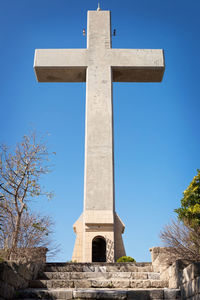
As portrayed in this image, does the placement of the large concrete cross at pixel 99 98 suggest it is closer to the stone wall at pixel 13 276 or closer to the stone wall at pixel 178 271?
the stone wall at pixel 178 271

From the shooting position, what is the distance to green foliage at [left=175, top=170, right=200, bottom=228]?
12.1m

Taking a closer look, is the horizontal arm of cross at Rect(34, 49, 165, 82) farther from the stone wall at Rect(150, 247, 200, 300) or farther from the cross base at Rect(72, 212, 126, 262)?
the stone wall at Rect(150, 247, 200, 300)

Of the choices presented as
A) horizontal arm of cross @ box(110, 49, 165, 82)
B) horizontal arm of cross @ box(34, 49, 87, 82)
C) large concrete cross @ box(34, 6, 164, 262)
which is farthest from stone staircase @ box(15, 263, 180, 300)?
horizontal arm of cross @ box(34, 49, 87, 82)

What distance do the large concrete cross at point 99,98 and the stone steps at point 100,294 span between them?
6.77 metres

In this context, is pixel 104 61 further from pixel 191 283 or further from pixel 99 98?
pixel 191 283

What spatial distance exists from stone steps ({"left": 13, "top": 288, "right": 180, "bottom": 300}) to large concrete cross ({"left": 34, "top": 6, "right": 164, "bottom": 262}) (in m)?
6.77

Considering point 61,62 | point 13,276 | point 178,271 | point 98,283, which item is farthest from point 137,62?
point 13,276

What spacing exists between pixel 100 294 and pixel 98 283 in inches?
37.0

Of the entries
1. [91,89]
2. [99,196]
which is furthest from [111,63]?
[99,196]

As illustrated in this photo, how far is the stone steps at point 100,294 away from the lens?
6238 mm

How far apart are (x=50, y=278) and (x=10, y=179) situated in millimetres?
2670

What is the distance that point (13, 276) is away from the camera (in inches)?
246

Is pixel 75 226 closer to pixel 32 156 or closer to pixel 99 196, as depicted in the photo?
pixel 99 196

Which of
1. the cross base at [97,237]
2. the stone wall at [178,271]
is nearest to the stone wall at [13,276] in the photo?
the stone wall at [178,271]
